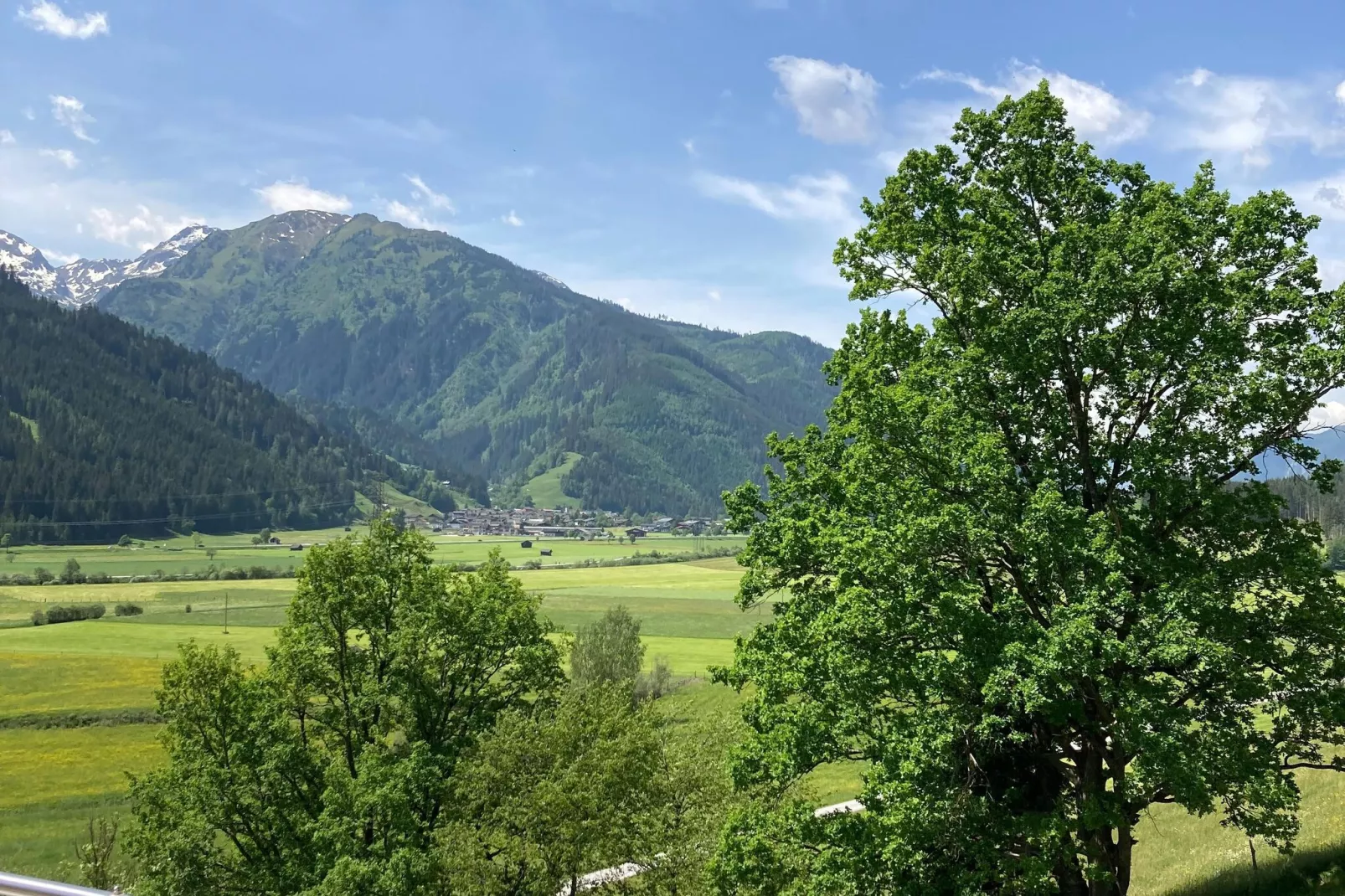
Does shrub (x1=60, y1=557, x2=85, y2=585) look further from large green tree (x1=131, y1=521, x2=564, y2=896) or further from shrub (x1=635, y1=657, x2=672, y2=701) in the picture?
large green tree (x1=131, y1=521, x2=564, y2=896)

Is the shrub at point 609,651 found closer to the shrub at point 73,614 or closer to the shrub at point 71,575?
the shrub at point 73,614

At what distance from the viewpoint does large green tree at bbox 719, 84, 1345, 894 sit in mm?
18406

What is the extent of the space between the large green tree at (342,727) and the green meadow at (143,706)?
32.9 feet

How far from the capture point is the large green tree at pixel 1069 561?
725 inches

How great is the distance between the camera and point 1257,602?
2006 centimetres

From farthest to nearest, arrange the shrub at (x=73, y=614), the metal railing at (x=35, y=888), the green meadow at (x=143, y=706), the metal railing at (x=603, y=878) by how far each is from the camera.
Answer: the shrub at (x=73, y=614) < the metal railing at (x=603, y=878) < the green meadow at (x=143, y=706) < the metal railing at (x=35, y=888)

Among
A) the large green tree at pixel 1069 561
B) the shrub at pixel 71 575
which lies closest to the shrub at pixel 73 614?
the shrub at pixel 71 575

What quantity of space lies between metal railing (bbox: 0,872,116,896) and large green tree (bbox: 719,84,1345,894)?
17.0 m

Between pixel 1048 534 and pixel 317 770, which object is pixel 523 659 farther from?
pixel 1048 534

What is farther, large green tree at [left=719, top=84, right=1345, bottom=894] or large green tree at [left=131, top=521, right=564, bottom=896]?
large green tree at [left=131, top=521, right=564, bottom=896]

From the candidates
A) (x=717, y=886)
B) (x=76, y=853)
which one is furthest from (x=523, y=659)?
(x=76, y=853)

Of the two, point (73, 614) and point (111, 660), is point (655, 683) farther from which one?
point (73, 614)

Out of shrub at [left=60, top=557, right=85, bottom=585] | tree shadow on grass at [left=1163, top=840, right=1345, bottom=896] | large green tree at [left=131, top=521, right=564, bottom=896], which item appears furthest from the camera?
shrub at [left=60, top=557, right=85, bottom=585]

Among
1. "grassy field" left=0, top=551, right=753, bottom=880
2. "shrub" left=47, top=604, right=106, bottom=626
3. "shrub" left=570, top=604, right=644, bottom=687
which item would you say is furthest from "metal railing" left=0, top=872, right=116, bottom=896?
"shrub" left=47, top=604, right=106, bottom=626
